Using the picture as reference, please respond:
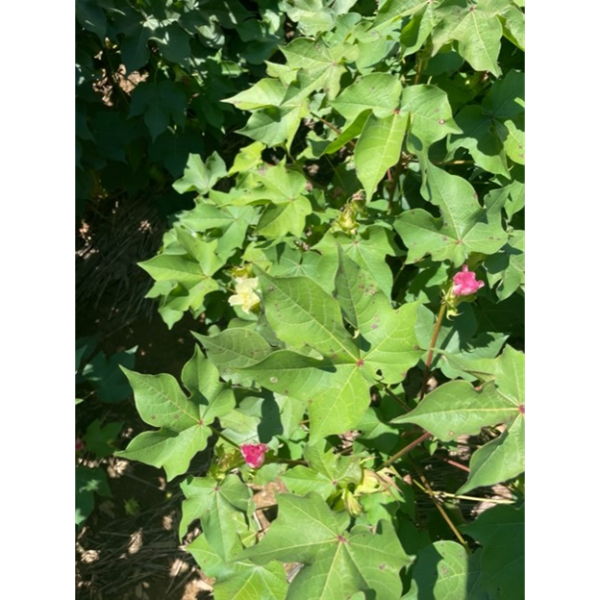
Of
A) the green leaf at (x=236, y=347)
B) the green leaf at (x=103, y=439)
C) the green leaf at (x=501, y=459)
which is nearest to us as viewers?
the green leaf at (x=501, y=459)

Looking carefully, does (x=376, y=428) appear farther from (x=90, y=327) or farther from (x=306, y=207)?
(x=90, y=327)

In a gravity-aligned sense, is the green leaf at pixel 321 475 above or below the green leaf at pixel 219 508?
above

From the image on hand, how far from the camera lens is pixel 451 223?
1.53 m

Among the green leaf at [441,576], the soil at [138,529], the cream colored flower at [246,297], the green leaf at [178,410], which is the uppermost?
the cream colored flower at [246,297]

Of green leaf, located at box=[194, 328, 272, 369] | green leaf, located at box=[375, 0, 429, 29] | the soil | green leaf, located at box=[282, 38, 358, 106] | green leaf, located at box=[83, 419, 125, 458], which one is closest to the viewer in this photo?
green leaf, located at box=[194, 328, 272, 369]

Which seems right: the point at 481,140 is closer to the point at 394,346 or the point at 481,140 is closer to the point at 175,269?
the point at 394,346

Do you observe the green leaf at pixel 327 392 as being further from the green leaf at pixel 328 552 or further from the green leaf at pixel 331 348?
the green leaf at pixel 328 552

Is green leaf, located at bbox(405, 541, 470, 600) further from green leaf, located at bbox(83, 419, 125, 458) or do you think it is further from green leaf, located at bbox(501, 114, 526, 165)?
green leaf, located at bbox(83, 419, 125, 458)

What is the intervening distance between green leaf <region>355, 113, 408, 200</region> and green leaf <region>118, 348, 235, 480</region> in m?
0.63

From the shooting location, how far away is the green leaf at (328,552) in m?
1.23

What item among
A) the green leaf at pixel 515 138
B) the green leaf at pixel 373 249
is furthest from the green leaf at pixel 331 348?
the green leaf at pixel 515 138

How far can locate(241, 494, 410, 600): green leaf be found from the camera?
1.23 metres

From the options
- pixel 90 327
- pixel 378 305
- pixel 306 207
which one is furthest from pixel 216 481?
pixel 90 327

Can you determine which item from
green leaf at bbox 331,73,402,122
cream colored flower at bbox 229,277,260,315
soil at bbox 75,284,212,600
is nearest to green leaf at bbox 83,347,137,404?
soil at bbox 75,284,212,600
